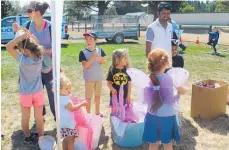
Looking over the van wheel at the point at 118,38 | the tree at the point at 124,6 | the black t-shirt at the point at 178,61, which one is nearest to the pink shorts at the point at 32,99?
the black t-shirt at the point at 178,61

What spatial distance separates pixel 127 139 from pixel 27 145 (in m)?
1.10

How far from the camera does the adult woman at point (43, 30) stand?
10.3ft

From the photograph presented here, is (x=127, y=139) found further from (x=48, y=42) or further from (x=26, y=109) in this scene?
(x=48, y=42)

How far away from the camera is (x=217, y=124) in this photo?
3.82 m

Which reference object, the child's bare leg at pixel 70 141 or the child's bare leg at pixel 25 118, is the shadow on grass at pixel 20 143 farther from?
the child's bare leg at pixel 70 141

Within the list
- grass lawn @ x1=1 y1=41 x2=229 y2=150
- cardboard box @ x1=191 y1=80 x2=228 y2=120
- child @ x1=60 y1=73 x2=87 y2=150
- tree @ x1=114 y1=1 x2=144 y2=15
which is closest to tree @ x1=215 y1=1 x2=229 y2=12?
tree @ x1=114 y1=1 x2=144 y2=15

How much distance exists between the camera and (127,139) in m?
3.11

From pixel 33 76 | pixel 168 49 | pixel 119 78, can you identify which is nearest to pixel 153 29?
pixel 168 49

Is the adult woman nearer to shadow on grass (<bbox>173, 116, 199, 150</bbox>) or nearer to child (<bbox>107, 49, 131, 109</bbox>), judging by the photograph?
child (<bbox>107, 49, 131, 109</bbox>)

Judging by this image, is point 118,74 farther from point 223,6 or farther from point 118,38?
point 223,6

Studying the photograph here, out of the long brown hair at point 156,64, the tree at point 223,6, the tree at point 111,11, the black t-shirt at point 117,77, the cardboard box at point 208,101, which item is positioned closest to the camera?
the long brown hair at point 156,64

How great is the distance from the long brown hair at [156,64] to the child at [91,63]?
108cm

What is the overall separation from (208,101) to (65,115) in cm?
206

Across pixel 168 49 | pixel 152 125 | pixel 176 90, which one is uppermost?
pixel 168 49
